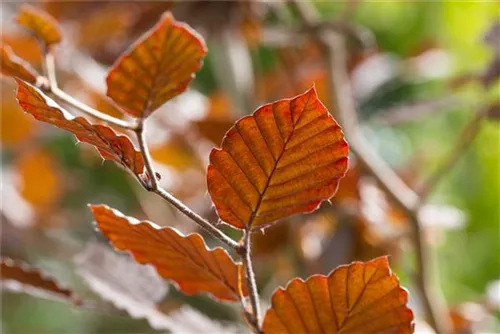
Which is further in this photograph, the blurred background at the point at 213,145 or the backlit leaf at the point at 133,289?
the blurred background at the point at 213,145

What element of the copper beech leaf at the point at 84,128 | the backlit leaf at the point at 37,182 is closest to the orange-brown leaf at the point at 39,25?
the copper beech leaf at the point at 84,128

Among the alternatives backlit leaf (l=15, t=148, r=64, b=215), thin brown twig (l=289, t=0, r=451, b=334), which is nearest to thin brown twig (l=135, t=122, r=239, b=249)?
thin brown twig (l=289, t=0, r=451, b=334)

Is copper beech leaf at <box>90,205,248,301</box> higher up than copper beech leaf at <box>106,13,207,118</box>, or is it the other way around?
copper beech leaf at <box>106,13,207,118</box>

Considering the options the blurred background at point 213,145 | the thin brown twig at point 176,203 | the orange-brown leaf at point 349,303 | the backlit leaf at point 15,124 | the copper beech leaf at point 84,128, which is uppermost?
the backlit leaf at point 15,124

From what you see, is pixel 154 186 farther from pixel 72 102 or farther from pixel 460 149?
pixel 460 149

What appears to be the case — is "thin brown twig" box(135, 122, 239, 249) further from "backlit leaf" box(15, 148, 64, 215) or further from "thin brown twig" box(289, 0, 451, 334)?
"backlit leaf" box(15, 148, 64, 215)

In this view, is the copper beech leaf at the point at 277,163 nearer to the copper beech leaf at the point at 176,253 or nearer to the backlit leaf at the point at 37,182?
the copper beech leaf at the point at 176,253

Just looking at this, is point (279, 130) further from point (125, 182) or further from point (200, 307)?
point (125, 182)
